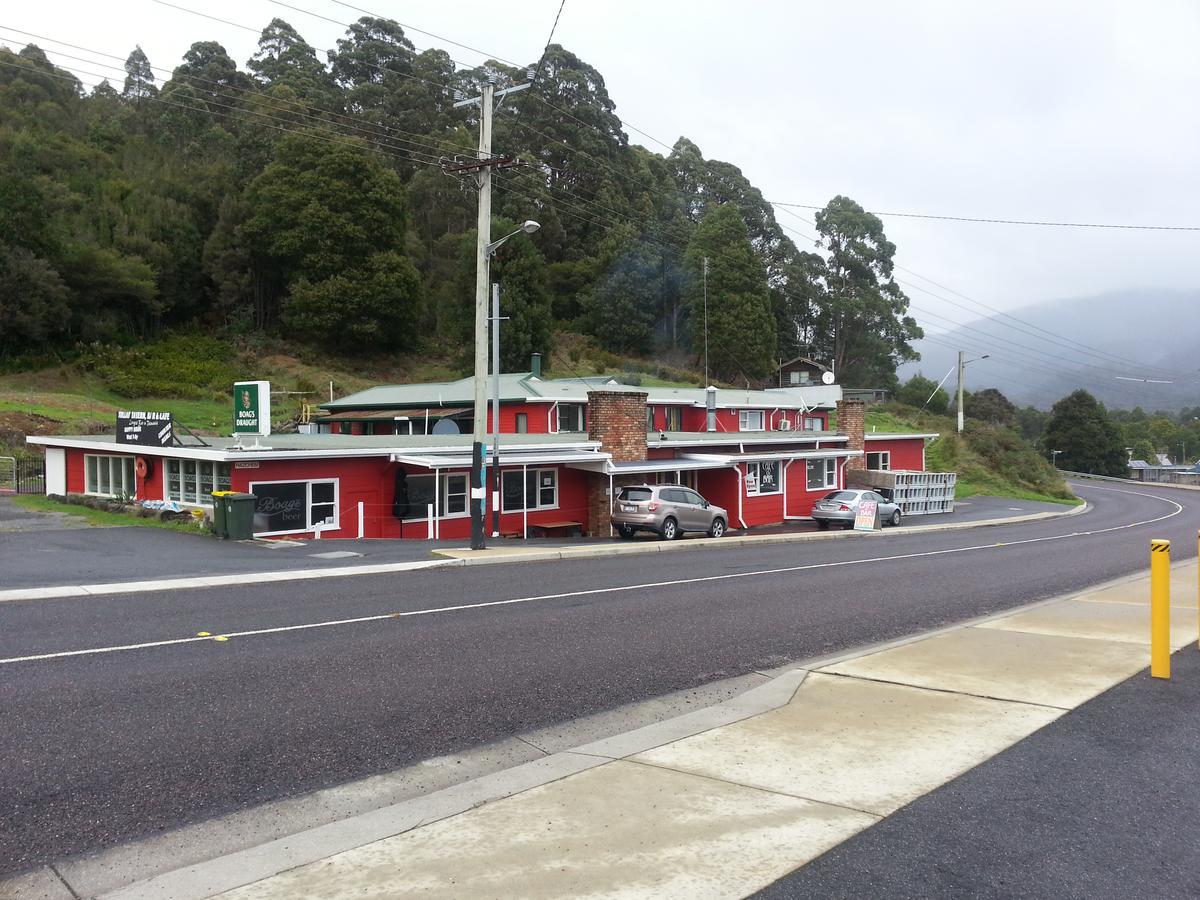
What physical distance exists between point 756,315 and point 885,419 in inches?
519

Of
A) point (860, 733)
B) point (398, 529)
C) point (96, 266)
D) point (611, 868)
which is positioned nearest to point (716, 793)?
point (611, 868)

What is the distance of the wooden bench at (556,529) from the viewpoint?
89.9ft

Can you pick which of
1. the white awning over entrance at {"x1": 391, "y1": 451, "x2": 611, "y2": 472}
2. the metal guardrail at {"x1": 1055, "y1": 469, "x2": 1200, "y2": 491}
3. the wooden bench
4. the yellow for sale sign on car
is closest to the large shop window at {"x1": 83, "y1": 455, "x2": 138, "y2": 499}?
the white awning over entrance at {"x1": 391, "y1": 451, "x2": 611, "y2": 472}

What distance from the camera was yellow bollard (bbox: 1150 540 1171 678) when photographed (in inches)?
314

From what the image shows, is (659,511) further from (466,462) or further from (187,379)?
(187,379)

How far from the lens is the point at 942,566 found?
18656 mm

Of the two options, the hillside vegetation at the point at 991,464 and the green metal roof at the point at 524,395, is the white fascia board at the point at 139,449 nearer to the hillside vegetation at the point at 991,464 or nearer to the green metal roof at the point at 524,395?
the green metal roof at the point at 524,395

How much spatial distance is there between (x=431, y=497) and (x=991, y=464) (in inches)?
1963

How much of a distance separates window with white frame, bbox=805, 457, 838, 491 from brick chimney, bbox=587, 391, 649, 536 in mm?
11594

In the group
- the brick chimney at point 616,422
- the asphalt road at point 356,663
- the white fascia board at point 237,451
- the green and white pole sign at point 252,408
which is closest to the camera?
the asphalt road at point 356,663

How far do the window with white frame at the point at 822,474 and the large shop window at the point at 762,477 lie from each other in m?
2.83

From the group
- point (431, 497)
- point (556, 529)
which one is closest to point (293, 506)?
point (431, 497)

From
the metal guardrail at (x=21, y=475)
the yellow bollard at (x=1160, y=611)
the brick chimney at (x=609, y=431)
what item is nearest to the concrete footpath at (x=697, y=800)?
the yellow bollard at (x=1160, y=611)

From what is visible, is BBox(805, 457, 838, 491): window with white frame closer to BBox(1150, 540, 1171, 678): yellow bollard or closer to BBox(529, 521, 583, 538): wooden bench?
BBox(529, 521, 583, 538): wooden bench
